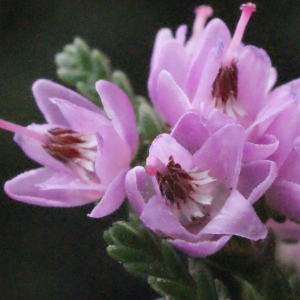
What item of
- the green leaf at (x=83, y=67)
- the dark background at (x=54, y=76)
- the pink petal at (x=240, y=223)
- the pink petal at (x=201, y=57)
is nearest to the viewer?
the pink petal at (x=240, y=223)

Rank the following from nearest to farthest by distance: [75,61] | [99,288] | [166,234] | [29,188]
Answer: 1. [166,234]
2. [29,188]
3. [75,61]
4. [99,288]

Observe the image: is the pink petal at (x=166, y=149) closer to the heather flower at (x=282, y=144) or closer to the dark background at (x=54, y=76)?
the heather flower at (x=282, y=144)

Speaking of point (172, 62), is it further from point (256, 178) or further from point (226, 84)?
point (256, 178)

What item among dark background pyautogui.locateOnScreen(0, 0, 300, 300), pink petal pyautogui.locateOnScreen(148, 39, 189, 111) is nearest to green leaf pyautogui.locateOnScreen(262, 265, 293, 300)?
pink petal pyautogui.locateOnScreen(148, 39, 189, 111)

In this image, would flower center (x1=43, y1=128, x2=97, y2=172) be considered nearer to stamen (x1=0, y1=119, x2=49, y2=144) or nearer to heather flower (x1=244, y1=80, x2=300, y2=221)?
stamen (x1=0, y1=119, x2=49, y2=144)

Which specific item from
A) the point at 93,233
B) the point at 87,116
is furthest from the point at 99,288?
the point at 87,116

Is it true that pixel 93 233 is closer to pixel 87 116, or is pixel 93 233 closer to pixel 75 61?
pixel 75 61

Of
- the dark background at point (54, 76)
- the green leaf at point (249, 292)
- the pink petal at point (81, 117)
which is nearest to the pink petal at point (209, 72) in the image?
the pink petal at point (81, 117)
